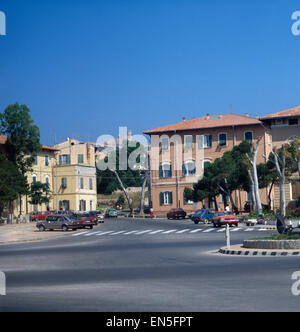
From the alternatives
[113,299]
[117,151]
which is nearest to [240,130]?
[117,151]

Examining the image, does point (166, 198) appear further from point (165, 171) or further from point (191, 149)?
point (191, 149)

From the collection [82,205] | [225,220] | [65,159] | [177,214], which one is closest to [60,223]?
[225,220]

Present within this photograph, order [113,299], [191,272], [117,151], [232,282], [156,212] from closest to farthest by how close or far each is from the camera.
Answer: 1. [113,299]
2. [232,282]
3. [191,272]
4. [156,212]
5. [117,151]

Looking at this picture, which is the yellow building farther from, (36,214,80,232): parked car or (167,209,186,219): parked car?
(36,214,80,232): parked car

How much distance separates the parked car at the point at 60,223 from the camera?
184 feet

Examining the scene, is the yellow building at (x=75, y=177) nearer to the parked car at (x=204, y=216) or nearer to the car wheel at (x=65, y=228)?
the parked car at (x=204, y=216)

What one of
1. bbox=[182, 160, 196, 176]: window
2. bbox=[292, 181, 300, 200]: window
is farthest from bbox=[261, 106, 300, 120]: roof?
bbox=[182, 160, 196, 176]: window

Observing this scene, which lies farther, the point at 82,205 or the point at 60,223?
the point at 82,205

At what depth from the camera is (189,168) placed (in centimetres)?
8931

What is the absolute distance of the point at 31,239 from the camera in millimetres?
45688

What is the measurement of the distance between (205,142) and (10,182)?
1061 inches

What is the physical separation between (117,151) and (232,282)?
112323 mm

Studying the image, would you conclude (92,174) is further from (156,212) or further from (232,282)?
(232,282)

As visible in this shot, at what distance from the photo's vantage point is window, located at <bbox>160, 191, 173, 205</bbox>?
90750mm
